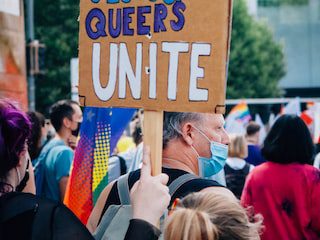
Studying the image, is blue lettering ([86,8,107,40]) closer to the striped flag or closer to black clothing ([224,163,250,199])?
the striped flag

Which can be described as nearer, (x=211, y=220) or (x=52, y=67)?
(x=211, y=220)

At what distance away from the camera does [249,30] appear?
113ft

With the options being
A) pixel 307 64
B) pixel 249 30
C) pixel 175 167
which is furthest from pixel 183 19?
pixel 307 64

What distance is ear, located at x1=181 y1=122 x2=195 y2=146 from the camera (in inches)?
114

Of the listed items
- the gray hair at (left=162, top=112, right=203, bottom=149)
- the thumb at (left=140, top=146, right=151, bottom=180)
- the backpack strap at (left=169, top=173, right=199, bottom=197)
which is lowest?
the backpack strap at (left=169, top=173, right=199, bottom=197)

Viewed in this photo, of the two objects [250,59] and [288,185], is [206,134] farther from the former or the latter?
[250,59]

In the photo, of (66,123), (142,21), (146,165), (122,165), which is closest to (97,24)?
(142,21)

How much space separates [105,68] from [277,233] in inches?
95.5

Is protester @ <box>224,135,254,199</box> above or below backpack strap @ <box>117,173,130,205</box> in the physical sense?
below

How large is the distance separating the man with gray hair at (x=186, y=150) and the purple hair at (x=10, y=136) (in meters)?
0.60

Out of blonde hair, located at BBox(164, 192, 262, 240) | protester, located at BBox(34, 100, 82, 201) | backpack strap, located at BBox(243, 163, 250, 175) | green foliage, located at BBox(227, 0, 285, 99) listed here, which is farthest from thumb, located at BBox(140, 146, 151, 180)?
green foliage, located at BBox(227, 0, 285, 99)

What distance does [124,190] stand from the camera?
2758 mm

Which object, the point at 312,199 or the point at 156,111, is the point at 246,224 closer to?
the point at 156,111

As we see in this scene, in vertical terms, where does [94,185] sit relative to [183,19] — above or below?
below
